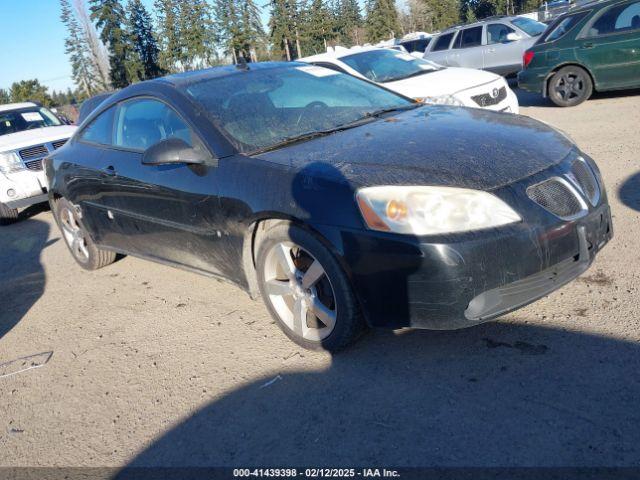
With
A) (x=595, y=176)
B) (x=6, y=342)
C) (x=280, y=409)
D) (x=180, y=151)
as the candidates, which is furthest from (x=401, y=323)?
(x=6, y=342)

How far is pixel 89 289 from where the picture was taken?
495cm

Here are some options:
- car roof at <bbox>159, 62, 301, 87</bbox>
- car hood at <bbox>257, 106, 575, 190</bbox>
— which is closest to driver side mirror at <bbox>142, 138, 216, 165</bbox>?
car hood at <bbox>257, 106, 575, 190</bbox>

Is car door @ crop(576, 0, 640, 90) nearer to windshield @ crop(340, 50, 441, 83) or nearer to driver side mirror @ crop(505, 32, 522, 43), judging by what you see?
windshield @ crop(340, 50, 441, 83)

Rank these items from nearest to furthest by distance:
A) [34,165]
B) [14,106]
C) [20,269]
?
[20,269]
[34,165]
[14,106]

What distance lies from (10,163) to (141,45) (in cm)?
5064

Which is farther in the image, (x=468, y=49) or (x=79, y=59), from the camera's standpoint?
(x=79, y=59)

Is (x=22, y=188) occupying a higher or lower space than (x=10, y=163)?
lower

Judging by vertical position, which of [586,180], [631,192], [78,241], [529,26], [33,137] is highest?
[529,26]

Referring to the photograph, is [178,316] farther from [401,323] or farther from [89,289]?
[401,323]

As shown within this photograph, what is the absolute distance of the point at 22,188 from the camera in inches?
323

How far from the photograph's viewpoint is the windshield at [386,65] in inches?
326

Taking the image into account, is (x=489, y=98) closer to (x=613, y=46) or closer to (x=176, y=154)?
(x=613, y=46)

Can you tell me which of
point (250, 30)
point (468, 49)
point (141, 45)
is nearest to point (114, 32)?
point (141, 45)

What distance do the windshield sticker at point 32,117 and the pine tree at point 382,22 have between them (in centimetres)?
5429
